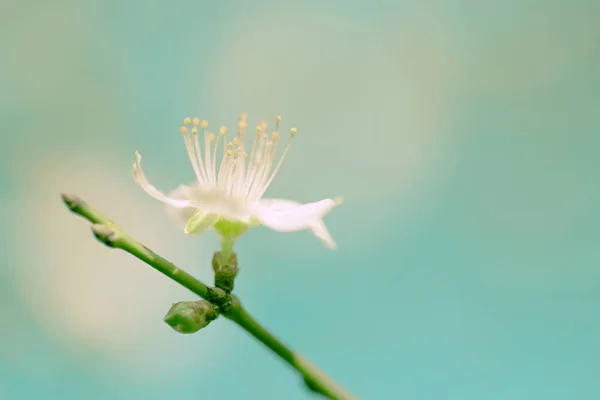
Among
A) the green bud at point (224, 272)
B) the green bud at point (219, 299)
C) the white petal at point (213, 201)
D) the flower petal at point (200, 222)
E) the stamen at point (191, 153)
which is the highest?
the stamen at point (191, 153)

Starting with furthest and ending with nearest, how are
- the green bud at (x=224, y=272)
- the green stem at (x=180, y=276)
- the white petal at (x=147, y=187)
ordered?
the white petal at (x=147, y=187)
the green bud at (x=224, y=272)
the green stem at (x=180, y=276)

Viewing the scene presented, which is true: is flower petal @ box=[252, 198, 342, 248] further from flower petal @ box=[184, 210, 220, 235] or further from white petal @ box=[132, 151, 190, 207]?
white petal @ box=[132, 151, 190, 207]

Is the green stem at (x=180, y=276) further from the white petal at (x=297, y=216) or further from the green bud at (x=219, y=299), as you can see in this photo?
the white petal at (x=297, y=216)

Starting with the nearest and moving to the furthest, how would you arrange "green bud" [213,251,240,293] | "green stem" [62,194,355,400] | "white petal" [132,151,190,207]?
"green stem" [62,194,355,400] < "green bud" [213,251,240,293] < "white petal" [132,151,190,207]

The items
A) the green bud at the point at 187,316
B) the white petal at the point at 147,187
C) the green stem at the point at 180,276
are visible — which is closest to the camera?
Result: the green stem at the point at 180,276

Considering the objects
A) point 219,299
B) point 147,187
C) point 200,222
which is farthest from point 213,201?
point 219,299

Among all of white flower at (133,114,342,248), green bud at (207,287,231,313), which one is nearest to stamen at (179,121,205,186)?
white flower at (133,114,342,248)

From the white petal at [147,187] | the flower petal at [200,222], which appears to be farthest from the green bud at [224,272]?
the white petal at [147,187]

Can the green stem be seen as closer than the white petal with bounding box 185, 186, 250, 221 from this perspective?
Yes

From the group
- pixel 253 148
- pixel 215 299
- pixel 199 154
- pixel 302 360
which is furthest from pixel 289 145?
pixel 302 360
